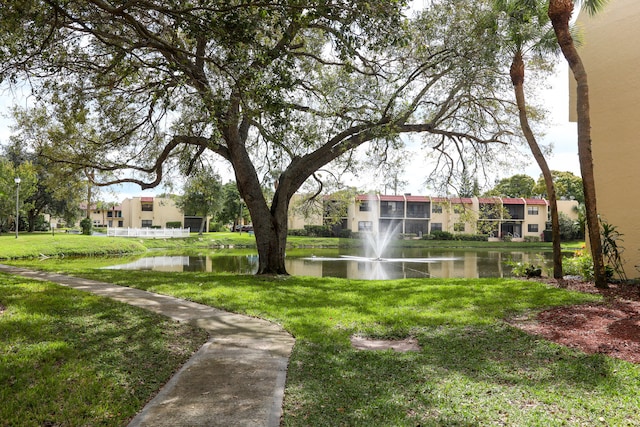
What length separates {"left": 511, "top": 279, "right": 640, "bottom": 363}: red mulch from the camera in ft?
20.3

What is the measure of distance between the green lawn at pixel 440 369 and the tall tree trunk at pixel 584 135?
1386mm

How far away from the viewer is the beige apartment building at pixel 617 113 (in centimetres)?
1322

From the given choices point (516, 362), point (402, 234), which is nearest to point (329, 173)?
point (516, 362)

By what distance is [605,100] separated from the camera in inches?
548

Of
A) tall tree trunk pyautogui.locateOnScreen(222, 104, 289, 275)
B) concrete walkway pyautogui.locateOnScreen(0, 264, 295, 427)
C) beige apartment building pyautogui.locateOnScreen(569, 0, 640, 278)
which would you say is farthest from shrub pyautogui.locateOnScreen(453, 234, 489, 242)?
concrete walkway pyautogui.locateOnScreen(0, 264, 295, 427)

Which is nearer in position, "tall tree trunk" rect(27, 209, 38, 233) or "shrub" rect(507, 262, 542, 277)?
"shrub" rect(507, 262, 542, 277)

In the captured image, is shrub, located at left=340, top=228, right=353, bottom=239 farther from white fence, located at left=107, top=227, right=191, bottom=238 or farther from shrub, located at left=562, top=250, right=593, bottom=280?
shrub, located at left=562, top=250, right=593, bottom=280

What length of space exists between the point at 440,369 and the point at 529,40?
10925mm

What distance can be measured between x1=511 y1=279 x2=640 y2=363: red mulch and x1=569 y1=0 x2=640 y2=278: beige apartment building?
14.1ft

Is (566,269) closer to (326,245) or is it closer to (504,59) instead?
(504,59)

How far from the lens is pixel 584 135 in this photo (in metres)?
11.0

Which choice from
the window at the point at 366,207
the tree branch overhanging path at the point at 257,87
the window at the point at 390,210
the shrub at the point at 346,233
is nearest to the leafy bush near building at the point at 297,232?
the shrub at the point at 346,233

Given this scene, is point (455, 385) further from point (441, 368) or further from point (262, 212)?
point (262, 212)

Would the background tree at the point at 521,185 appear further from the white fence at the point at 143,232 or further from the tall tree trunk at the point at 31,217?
the tall tree trunk at the point at 31,217
